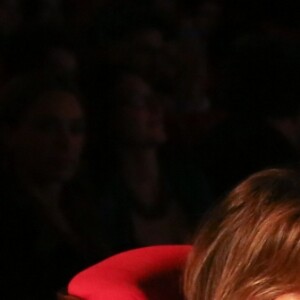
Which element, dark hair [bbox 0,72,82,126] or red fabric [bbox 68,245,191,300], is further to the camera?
dark hair [bbox 0,72,82,126]

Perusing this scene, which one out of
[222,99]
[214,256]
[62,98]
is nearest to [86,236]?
[62,98]

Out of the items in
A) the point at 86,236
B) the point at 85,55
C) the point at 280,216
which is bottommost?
the point at 86,236

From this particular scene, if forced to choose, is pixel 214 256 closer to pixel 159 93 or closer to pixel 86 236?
pixel 86 236

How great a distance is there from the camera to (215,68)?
5.87ft

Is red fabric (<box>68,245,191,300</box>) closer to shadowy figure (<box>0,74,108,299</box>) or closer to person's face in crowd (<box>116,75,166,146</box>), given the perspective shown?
shadowy figure (<box>0,74,108,299</box>)

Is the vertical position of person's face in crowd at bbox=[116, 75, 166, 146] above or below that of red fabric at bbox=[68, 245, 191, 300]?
above

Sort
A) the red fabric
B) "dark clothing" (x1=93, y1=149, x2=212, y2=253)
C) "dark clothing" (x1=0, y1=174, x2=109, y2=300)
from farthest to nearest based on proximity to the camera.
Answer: "dark clothing" (x1=93, y1=149, x2=212, y2=253), "dark clothing" (x1=0, y1=174, x2=109, y2=300), the red fabric

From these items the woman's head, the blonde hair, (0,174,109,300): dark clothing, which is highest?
the woman's head

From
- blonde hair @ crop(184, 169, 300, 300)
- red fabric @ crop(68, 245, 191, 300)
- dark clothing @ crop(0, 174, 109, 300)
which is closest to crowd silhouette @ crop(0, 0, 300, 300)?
dark clothing @ crop(0, 174, 109, 300)

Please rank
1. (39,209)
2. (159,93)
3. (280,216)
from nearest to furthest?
1. (280,216)
2. (39,209)
3. (159,93)

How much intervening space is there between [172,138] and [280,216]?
2.54 feet

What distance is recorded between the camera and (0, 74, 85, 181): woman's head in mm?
1489

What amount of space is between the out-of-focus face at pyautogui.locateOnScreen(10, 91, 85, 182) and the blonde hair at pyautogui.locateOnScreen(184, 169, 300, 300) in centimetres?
55

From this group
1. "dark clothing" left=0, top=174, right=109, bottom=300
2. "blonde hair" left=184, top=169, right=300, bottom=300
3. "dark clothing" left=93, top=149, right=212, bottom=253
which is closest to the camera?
"blonde hair" left=184, top=169, right=300, bottom=300
